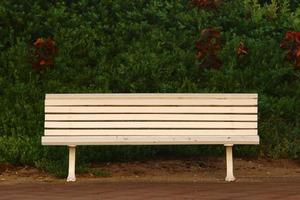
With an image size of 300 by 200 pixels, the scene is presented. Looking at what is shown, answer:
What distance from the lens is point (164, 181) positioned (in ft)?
20.7

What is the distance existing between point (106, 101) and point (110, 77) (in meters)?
1.82

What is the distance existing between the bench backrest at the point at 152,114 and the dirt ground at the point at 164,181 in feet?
1.61

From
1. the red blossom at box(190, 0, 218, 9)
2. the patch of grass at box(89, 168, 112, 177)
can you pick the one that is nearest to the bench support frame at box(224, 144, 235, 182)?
the patch of grass at box(89, 168, 112, 177)

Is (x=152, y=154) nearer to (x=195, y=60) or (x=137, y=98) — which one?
(x=137, y=98)

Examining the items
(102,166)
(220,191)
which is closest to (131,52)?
(102,166)

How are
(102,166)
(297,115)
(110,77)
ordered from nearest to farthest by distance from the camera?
(102,166), (297,115), (110,77)

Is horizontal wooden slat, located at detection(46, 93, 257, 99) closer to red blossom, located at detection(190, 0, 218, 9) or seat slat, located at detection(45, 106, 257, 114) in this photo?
seat slat, located at detection(45, 106, 257, 114)

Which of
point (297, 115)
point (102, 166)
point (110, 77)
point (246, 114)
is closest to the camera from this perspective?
point (246, 114)

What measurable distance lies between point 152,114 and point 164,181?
0.74m

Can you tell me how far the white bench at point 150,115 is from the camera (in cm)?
652

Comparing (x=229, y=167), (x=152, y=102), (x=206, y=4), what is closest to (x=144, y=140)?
(x=152, y=102)

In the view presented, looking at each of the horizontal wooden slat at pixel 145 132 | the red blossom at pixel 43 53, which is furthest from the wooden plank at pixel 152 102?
the red blossom at pixel 43 53

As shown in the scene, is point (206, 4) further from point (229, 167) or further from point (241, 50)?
point (229, 167)

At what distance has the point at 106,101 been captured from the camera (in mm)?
6582
